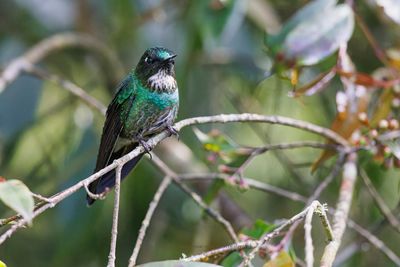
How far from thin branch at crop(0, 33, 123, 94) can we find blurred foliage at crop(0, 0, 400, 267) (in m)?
0.11

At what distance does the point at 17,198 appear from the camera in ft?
4.76

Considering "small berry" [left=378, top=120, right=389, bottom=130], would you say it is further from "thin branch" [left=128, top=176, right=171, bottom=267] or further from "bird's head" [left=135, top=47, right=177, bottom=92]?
"bird's head" [left=135, top=47, right=177, bottom=92]

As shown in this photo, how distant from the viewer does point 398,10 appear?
2.74 meters

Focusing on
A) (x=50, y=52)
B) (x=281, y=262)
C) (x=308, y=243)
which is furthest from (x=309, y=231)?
(x=50, y=52)

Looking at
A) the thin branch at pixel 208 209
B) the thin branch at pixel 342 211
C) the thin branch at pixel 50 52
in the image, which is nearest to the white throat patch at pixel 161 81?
the thin branch at pixel 208 209

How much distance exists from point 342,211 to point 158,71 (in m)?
1.20

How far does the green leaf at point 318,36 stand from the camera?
260 cm

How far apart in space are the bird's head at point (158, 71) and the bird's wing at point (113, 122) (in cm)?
7

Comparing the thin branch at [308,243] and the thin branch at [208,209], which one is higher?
the thin branch at [208,209]

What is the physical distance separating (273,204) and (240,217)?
56 cm

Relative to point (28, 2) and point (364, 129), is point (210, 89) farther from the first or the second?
point (364, 129)

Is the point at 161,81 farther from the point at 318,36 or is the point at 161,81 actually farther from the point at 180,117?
the point at 180,117

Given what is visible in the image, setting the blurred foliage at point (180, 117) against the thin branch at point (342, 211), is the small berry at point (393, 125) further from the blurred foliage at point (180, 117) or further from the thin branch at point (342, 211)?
the blurred foliage at point (180, 117)

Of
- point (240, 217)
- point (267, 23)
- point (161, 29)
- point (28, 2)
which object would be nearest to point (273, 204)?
point (240, 217)
